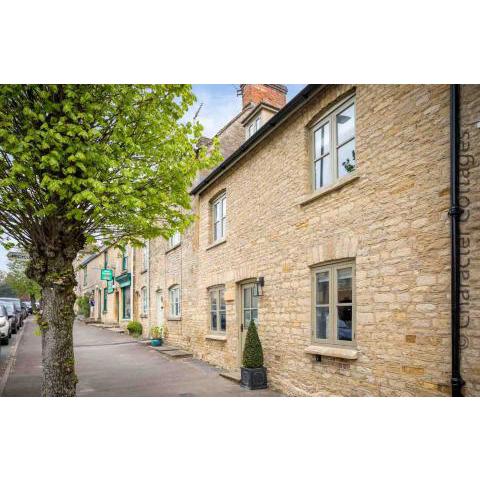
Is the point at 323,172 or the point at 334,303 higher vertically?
the point at 323,172

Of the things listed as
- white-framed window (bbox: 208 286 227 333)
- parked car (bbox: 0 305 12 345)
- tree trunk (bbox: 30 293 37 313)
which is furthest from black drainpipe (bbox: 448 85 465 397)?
parked car (bbox: 0 305 12 345)

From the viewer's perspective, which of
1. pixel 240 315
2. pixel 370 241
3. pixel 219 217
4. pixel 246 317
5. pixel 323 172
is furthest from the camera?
pixel 219 217

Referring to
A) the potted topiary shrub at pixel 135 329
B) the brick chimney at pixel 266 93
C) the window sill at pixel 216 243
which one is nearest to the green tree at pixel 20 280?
the window sill at pixel 216 243

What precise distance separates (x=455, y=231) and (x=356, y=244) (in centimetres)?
143

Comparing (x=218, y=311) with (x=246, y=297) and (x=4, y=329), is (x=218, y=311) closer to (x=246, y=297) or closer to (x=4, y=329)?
(x=246, y=297)

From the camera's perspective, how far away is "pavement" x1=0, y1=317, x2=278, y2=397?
6.95 metres

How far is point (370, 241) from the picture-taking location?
488 centimetres

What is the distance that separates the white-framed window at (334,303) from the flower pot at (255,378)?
5.24 feet

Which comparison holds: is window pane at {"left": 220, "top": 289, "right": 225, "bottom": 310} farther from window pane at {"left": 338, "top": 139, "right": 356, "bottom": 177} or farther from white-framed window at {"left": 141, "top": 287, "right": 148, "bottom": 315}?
white-framed window at {"left": 141, "top": 287, "right": 148, "bottom": 315}

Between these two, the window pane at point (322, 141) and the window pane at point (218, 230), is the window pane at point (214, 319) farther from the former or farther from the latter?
the window pane at point (322, 141)

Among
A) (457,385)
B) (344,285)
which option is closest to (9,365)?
(344,285)

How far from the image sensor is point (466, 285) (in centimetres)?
371
